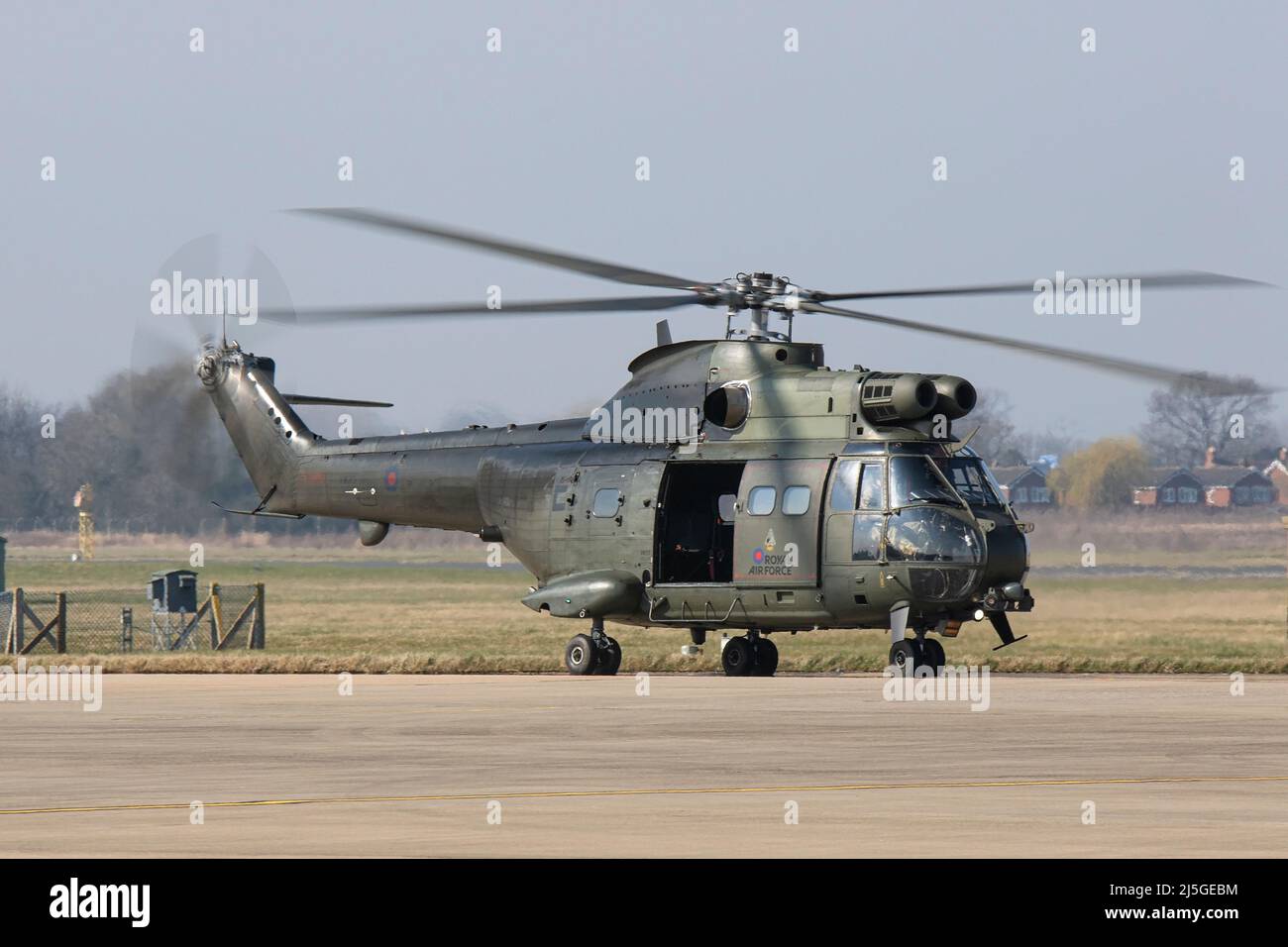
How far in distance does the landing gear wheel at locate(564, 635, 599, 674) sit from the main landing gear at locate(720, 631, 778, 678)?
5.62 ft

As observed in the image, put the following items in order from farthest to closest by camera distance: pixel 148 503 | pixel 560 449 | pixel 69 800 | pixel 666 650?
pixel 148 503 → pixel 666 650 → pixel 560 449 → pixel 69 800

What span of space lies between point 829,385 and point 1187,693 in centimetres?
639

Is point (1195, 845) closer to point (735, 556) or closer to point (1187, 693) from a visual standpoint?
point (1187, 693)

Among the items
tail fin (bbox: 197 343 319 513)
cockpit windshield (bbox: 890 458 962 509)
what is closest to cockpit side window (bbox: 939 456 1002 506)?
cockpit windshield (bbox: 890 458 962 509)

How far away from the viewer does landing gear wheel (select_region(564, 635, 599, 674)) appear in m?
30.9

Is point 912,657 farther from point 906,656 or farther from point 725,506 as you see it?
point 725,506

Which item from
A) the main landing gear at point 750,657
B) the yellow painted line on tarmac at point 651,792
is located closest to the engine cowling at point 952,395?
the main landing gear at point 750,657

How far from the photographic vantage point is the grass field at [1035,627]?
3300 centimetres

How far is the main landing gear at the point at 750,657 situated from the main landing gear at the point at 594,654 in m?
1.70

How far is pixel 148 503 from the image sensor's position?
100562 mm

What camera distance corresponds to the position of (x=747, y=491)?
29031mm

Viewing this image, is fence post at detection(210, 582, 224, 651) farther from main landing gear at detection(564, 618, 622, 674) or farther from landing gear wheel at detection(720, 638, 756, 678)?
landing gear wheel at detection(720, 638, 756, 678)

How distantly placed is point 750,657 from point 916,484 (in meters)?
4.55

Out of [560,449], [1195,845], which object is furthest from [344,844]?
[560,449]
